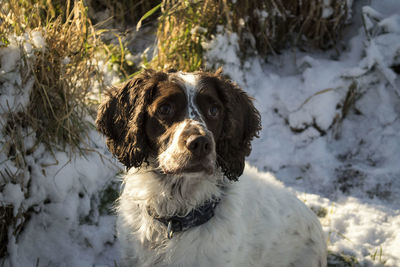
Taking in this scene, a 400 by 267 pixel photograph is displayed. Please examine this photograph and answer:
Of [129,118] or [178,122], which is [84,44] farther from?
[178,122]

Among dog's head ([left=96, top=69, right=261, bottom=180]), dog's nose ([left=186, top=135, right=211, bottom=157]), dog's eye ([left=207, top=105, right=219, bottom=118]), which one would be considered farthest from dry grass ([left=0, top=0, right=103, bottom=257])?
dog's nose ([left=186, top=135, right=211, bottom=157])

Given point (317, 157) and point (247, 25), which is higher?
point (247, 25)

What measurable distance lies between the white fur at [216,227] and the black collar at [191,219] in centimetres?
3

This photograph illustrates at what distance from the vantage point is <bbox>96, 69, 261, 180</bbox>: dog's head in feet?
7.49

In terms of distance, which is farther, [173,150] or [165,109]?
[165,109]

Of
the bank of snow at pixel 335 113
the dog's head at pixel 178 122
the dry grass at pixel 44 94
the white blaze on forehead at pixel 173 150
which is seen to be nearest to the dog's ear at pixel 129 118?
the dog's head at pixel 178 122

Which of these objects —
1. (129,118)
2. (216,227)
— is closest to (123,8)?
(129,118)

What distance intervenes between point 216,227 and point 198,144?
63 centimetres

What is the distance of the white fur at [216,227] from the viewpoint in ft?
8.21

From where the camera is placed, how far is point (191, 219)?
2.52 metres

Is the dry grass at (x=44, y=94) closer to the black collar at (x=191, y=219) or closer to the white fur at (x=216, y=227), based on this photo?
the white fur at (x=216, y=227)

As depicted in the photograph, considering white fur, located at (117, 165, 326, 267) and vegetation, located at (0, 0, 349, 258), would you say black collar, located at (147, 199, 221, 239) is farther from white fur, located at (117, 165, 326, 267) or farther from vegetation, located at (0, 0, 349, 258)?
vegetation, located at (0, 0, 349, 258)

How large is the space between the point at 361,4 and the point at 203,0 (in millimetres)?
2239

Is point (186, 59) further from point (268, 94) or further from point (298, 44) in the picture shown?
point (298, 44)
